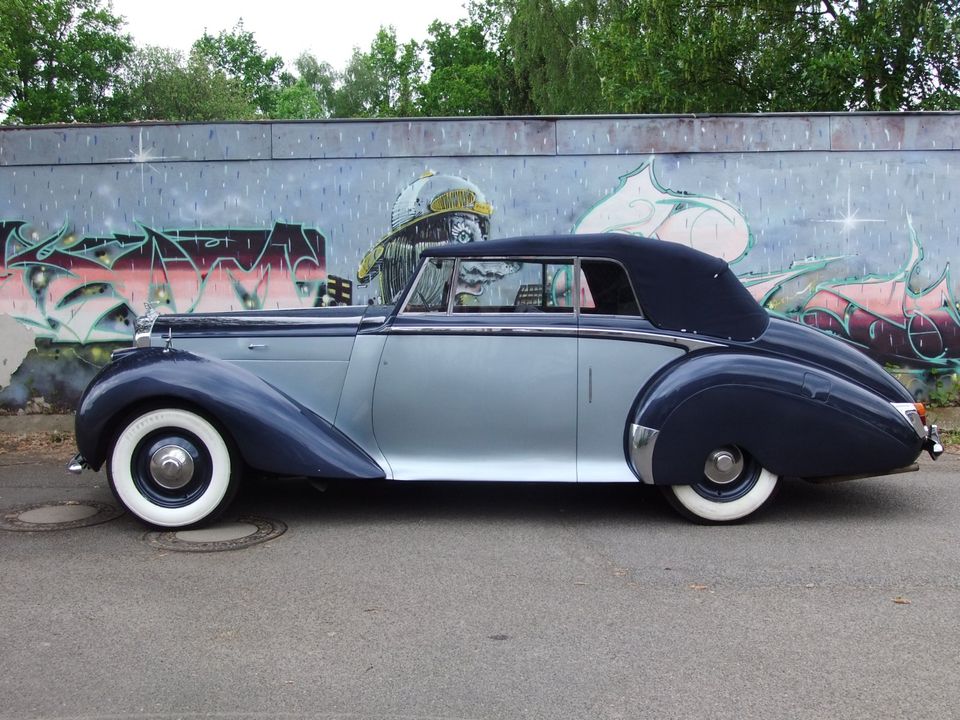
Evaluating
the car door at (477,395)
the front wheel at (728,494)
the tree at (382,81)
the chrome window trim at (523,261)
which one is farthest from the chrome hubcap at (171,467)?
the tree at (382,81)

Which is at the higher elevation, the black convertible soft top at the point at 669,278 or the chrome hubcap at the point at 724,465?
the black convertible soft top at the point at 669,278

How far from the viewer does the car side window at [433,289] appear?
17.0 feet

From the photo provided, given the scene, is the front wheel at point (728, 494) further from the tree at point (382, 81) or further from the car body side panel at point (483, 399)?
the tree at point (382, 81)

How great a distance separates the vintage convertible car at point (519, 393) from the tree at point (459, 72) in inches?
1246

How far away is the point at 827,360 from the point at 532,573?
2.21 meters

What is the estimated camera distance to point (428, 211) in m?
8.78

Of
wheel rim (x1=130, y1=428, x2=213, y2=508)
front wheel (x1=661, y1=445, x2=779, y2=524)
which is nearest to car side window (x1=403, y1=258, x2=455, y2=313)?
wheel rim (x1=130, y1=428, x2=213, y2=508)

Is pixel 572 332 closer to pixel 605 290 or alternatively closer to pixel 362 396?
pixel 605 290

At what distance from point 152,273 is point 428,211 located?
9.28 ft

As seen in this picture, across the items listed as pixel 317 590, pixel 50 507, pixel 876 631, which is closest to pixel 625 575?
pixel 876 631

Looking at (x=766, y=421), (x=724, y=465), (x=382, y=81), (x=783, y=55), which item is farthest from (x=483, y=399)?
(x=382, y=81)

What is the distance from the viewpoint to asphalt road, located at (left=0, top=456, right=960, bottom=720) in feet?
9.83

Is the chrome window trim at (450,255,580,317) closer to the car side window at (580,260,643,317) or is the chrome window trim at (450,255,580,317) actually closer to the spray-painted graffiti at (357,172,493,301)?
the car side window at (580,260,643,317)

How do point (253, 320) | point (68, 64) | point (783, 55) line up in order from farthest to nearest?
point (68, 64), point (783, 55), point (253, 320)
